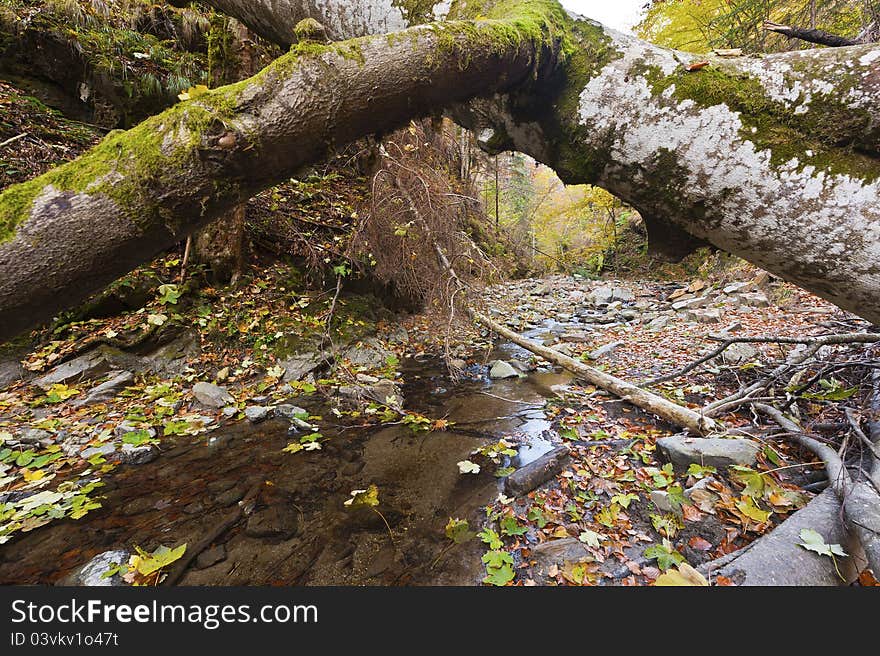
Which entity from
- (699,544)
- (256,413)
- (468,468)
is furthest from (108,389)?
(699,544)

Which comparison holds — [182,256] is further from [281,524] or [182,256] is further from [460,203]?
[281,524]

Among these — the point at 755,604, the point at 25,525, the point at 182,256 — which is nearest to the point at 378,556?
the point at 755,604

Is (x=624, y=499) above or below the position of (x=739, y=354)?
below

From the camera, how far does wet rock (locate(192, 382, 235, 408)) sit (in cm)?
409

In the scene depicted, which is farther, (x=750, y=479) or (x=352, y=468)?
(x=352, y=468)

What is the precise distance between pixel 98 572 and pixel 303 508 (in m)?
1.19

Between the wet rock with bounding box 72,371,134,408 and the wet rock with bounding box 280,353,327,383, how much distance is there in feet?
5.40

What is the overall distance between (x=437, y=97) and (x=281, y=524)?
9.65ft

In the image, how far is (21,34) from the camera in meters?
5.62

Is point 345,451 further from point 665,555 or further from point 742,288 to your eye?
point 742,288

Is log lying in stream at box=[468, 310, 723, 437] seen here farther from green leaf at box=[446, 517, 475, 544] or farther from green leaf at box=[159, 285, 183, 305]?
green leaf at box=[159, 285, 183, 305]

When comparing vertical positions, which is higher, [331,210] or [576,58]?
[576,58]

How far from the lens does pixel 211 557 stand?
233 cm

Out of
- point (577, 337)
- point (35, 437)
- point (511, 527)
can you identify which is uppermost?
point (511, 527)
